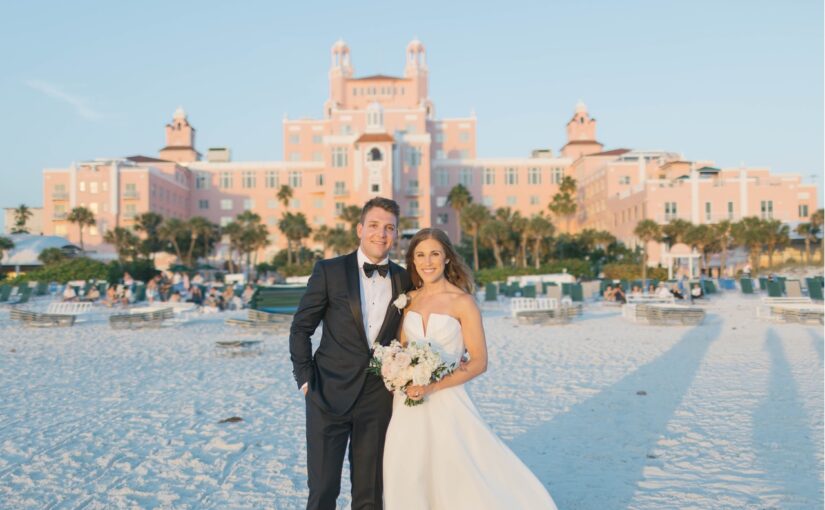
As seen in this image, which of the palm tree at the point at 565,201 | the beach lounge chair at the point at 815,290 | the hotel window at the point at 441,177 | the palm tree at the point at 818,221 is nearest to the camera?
the beach lounge chair at the point at 815,290

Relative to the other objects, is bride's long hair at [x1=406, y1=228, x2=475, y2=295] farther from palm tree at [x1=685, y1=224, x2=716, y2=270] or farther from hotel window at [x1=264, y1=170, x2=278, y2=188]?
hotel window at [x1=264, y1=170, x2=278, y2=188]

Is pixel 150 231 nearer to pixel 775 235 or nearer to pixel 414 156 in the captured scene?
pixel 414 156

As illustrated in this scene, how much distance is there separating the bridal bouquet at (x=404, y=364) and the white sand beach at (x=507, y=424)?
73.6 inches

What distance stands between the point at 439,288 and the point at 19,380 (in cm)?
825

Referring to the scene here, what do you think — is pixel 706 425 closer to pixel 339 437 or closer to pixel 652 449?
pixel 652 449

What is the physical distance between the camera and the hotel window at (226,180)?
72.1 metres

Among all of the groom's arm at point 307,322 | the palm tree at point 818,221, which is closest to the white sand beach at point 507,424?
the groom's arm at point 307,322

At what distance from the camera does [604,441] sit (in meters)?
5.87

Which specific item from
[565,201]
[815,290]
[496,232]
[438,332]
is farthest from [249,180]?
[438,332]

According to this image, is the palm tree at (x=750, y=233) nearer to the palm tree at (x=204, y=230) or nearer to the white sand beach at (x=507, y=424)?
the white sand beach at (x=507, y=424)

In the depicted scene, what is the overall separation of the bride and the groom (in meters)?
0.10

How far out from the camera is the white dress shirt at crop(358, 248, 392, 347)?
10.9 ft

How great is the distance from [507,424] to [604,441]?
1.06 metres

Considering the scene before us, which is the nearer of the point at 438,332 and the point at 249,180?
the point at 438,332
